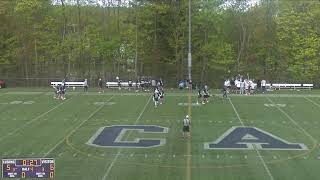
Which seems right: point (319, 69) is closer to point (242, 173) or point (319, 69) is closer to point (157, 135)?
point (157, 135)

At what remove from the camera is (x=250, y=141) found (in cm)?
2711

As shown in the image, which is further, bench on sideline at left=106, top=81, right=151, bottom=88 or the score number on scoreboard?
bench on sideline at left=106, top=81, right=151, bottom=88

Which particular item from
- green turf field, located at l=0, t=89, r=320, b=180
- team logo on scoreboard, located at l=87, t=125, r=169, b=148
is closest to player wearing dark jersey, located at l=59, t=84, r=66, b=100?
green turf field, located at l=0, t=89, r=320, b=180

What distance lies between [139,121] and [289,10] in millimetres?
35113

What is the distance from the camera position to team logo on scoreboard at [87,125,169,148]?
26469mm

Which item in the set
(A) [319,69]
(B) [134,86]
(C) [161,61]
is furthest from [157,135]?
(A) [319,69]

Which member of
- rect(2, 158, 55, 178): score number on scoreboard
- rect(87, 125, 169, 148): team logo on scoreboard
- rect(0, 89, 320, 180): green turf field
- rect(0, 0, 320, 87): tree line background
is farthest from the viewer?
rect(0, 0, 320, 87): tree line background

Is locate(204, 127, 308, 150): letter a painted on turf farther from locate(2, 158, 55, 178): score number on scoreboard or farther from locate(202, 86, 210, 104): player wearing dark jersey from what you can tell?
locate(2, 158, 55, 178): score number on scoreboard

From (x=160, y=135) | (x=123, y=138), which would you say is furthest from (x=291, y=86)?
(x=123, y=138)

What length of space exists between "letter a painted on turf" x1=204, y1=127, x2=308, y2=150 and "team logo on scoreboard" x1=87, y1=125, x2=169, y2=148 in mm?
2577

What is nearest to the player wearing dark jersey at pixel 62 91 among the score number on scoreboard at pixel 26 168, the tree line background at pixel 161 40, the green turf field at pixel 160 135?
Answer: the green turf field at pixel 160 135

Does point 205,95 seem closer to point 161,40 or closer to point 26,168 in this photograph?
point 161,40

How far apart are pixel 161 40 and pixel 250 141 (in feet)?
112

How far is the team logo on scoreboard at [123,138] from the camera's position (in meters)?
26.5
